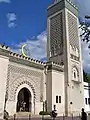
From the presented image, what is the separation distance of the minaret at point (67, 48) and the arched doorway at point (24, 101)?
451cm

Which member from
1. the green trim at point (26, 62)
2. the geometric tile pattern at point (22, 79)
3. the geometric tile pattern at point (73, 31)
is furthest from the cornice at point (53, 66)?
the geometric tile pattern at point (73, 31)

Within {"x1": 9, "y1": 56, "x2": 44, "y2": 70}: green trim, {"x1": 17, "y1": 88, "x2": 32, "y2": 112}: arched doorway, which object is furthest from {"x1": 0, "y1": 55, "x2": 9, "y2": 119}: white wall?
{"x1": 17, "y1": 88, "x2": 32, "y2": 112}: arched doorway

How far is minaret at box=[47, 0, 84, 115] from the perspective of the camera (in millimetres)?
20156

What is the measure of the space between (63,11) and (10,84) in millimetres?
12622

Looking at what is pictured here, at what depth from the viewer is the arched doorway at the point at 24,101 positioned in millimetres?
17084

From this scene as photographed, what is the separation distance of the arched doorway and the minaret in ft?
14.8

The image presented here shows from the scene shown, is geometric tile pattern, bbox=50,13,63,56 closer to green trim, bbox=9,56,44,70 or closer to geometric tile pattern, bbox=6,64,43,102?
green trim, bbox=9,56,44,70

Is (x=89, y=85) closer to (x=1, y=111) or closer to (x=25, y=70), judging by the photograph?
(x=25, y=70)

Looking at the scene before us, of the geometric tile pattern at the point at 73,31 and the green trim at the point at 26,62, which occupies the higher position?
the geometric tile pattern at the point at 73,31

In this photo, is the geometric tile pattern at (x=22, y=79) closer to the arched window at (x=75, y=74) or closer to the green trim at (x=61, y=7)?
the arched window at (x=75, y=74)

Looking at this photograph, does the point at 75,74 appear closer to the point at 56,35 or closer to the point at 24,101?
the point at 56,35

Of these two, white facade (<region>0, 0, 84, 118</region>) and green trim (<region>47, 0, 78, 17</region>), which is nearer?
white facade (<region>0, 0, 84, 118</region>)

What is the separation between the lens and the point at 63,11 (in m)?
22.9

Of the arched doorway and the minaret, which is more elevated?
the minaret
